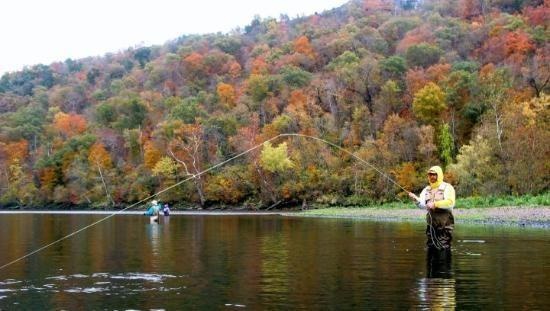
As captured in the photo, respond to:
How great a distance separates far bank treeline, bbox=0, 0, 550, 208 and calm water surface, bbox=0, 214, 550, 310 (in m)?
46.4

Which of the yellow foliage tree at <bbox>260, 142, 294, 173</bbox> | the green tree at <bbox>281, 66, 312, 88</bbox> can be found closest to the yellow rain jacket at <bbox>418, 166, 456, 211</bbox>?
the yellow foliage tree at <bbox>260, 142, 294, 173</bbox>

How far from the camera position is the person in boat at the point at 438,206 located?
23500 mm

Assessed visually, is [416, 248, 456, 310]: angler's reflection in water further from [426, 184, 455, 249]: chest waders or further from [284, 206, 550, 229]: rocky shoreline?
[284, 206, 550, 229]: rocky shoreline

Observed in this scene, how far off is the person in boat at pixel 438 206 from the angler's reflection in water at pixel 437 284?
0.44 metres

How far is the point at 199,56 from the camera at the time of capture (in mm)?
177125

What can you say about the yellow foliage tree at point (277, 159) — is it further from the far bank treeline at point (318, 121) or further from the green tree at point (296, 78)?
the green tree at point (296, 78)

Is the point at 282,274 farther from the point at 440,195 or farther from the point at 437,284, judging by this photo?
the point at 440,195

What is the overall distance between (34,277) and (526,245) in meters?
20.5

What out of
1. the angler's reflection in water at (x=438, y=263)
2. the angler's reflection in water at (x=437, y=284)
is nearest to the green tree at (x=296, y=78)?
the angler's reflection in water at (x=438, y=263)

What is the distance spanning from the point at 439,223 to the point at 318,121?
264 ft

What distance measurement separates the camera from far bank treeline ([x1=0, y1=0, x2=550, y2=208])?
8662 centimetres

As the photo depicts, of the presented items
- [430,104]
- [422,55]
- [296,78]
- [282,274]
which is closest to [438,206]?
[282,274]

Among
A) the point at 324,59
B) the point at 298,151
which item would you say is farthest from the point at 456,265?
the point at 324,59

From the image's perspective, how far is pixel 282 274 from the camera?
854 inches
